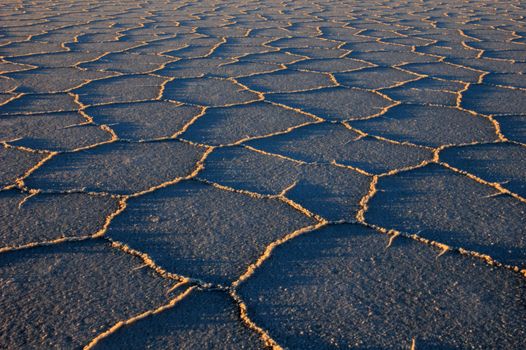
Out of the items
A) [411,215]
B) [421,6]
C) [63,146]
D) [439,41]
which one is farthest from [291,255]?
[421,6]

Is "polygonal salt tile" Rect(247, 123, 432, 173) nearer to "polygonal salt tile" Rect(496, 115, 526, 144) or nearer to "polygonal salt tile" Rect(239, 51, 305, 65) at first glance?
"polygonal salt tile" Rect(496, 115, 526, 144)

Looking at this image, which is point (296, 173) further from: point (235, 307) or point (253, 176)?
point (235, 307)

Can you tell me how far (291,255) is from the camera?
128 cm

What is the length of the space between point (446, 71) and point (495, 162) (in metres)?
1.37

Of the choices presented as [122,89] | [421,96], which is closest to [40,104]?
[122,89]

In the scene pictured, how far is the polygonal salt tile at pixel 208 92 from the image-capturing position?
2494mm

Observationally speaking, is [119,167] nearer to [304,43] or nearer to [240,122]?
[240,122]

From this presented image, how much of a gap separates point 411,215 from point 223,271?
57 cm

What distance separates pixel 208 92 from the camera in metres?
2.62

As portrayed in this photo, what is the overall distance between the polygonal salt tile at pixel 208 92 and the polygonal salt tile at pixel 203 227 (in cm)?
92

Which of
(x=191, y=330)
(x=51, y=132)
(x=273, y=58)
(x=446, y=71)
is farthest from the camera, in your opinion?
(x=273, y=58)

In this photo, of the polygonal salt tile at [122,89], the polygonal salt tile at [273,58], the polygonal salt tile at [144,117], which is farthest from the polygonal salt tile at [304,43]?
the polygonal salt tile at [144,117]

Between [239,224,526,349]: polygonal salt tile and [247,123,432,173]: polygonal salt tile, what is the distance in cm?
51

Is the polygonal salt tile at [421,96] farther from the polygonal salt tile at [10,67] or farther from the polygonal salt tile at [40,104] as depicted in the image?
the polygonal salt tile at [10,67]
